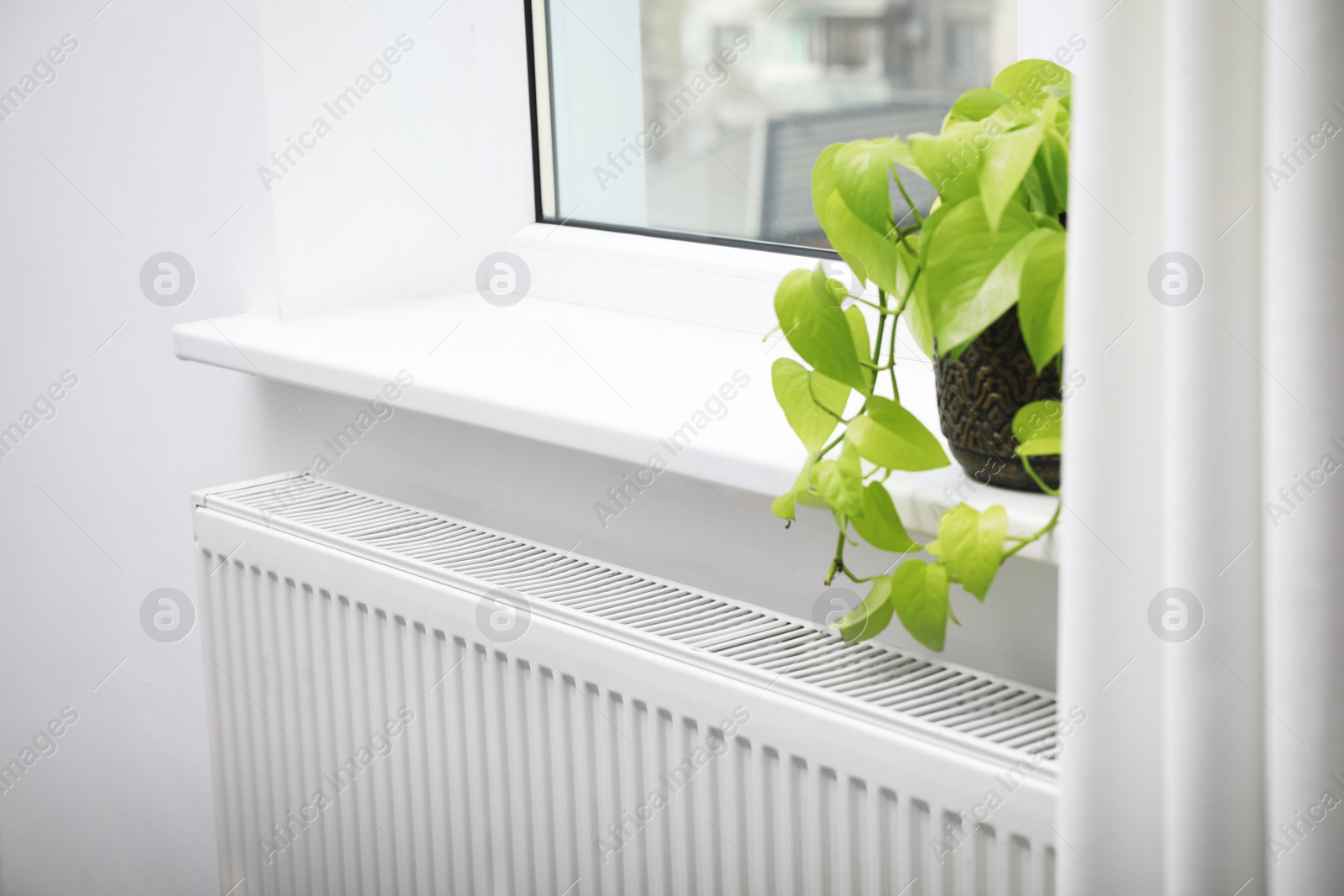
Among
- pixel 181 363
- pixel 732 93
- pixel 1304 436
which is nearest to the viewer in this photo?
pixel 1304 436

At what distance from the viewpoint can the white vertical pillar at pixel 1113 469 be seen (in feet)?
1.71

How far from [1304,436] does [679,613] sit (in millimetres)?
486

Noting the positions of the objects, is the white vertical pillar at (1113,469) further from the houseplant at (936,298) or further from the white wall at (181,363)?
the white wall at (181,363)

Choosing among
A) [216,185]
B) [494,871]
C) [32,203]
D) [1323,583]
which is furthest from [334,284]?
[1323,583]

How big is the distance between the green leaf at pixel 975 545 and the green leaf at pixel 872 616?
87 mm

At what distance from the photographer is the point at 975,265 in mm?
593

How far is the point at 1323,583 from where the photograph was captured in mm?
506

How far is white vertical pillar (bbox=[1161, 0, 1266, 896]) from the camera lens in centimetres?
50

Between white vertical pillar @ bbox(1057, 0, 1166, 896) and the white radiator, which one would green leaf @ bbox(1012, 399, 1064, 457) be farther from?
the white radiator

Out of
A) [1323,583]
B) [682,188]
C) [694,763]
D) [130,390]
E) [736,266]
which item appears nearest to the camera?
[1323,583]

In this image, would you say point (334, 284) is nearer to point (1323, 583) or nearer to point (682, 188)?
point (682, 188)

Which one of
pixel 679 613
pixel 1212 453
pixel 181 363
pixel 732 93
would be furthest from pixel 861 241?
pixel 181 363

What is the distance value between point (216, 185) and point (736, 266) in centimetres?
56

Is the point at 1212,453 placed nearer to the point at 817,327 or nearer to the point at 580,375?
the point at 817,327
